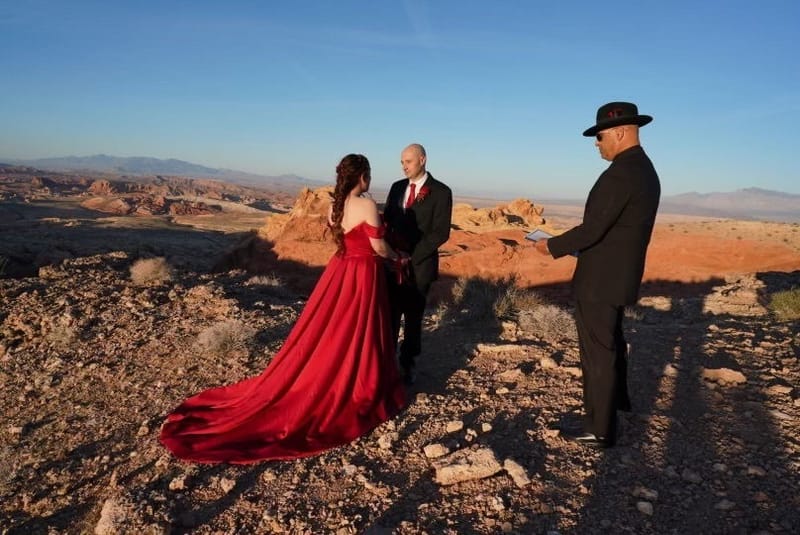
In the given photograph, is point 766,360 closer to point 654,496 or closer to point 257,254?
point 654,496

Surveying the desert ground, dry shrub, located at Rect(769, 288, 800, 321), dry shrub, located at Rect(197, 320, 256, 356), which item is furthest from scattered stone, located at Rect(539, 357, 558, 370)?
dry shrub, located at Rect(769, 288, 800, 321)

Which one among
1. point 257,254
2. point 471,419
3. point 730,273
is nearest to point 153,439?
point 471,419

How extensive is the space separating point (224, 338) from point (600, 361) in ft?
11.7

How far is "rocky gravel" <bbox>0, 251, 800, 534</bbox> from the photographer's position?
2.76m

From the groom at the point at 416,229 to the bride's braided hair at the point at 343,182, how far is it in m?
0.44

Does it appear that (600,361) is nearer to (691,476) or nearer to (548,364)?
(691,476)

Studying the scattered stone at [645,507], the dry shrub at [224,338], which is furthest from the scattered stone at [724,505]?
→ the dry shrub at [224,338]

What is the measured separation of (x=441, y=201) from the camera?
14.1ft

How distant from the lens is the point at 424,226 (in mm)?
4352

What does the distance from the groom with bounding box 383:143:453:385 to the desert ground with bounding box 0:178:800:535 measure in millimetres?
718

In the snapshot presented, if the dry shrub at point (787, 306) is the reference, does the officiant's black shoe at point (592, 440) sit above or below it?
below

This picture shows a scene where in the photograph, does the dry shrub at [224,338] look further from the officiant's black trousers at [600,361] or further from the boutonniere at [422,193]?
the officiant's black trousers at [600,361]

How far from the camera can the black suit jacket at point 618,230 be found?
297cm

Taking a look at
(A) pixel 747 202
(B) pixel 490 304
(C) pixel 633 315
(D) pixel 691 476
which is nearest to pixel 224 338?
(B) pixel 490 304
